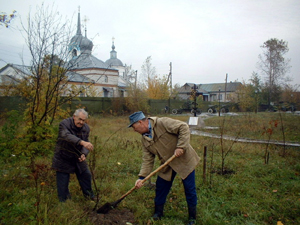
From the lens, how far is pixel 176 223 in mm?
2988

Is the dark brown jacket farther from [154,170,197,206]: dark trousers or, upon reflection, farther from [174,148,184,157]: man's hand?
[174,148,184,157]: man's hand

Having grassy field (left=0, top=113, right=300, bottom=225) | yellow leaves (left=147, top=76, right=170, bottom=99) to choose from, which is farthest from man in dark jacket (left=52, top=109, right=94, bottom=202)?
yellow leaves (left=147, top=76, right=170, bottom=99)

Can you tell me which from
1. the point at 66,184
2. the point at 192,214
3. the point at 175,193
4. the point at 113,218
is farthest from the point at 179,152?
the point at 66,184

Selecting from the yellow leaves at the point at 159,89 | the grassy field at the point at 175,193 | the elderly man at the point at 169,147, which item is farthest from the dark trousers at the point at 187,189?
the yellow leaves at the point at 159,89

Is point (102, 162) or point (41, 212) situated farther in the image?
point (102, 162)

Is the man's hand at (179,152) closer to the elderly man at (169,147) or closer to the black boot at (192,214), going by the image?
the elderly man at (169,147)

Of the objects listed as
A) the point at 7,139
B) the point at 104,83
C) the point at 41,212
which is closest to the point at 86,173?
the point at 41,212

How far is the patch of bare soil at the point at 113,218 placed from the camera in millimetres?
2803

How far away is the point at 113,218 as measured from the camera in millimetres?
2945

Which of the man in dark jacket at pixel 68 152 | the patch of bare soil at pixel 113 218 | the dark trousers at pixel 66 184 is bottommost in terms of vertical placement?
the patch of bare soil at pixel 113 218

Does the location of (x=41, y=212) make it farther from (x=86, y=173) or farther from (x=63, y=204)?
(x=86, y=173)

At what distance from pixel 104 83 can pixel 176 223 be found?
38.9 m

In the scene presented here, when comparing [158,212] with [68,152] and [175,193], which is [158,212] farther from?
[68,152]

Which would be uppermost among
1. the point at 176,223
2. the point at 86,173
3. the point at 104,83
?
the point at 104,83
